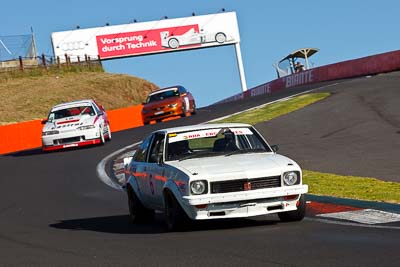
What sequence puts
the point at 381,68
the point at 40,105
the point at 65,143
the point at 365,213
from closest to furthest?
the point at 365,213 < the point at 65,143 < the point at 381,68 < the point at 40,105

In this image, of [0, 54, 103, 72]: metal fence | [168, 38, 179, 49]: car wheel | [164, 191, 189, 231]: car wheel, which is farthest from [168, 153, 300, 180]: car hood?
[168, 38, 179, 49]: car wheel

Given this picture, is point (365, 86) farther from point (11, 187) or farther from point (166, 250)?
point (166, 250)

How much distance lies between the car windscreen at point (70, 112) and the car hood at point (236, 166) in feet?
63.4

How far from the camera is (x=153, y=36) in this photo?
90.6 meters

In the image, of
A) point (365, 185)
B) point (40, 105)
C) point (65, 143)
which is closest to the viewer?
point (365, 185)

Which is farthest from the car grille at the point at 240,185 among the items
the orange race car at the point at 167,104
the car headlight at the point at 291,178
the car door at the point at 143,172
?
the orange race car at the point at 167,104

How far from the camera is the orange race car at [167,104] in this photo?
128 ft

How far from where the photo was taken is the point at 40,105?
68.9 m

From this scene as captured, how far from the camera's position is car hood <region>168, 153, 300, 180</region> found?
11.1 metres

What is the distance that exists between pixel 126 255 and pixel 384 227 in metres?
2.87

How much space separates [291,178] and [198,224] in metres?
1.44

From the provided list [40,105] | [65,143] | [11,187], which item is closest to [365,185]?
[11,187]

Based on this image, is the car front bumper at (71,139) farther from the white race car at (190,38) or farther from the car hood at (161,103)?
the white race car at (190,38)

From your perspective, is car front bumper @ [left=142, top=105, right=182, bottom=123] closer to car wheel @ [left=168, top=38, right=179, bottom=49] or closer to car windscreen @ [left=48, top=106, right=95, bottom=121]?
car windscreen @ [left=48, top=106, right=95, bottom=121]
